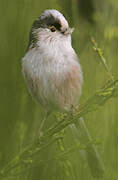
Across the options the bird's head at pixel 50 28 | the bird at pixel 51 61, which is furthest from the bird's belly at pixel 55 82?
the bird's head at pixel 50 28

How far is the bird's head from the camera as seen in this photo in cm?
253

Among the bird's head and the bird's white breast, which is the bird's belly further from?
the bird's head

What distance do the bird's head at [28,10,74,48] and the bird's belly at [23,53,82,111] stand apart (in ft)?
0.60

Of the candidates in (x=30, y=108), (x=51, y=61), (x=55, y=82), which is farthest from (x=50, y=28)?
(x=30, y=108)

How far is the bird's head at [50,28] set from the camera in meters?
2.53

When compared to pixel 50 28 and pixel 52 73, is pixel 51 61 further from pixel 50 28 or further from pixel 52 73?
pixel 50 28

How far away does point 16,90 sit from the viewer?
237 cm

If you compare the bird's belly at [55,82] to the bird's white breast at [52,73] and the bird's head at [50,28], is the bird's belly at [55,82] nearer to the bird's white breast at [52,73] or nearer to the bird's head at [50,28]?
the bird's white breast at [52,73]

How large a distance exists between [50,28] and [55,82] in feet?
1.25

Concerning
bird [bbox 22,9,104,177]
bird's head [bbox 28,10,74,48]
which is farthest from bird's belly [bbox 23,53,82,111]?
bird's head [bbox 28,10,74,48]

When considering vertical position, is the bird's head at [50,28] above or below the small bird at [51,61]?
above

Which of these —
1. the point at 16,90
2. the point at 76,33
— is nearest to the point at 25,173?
the point at 16,90

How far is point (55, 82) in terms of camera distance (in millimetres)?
2600

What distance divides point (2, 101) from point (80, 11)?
8.75 feet
